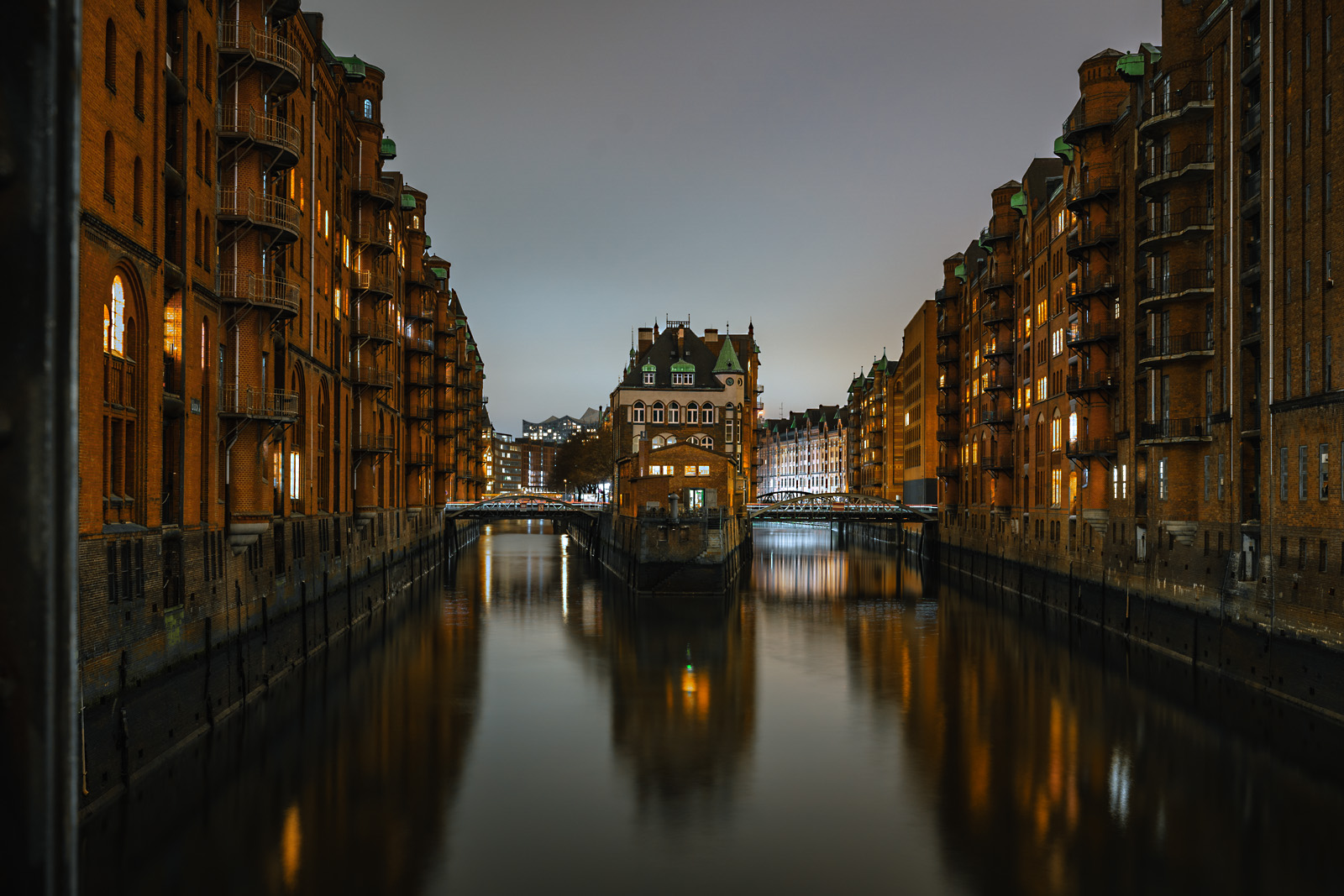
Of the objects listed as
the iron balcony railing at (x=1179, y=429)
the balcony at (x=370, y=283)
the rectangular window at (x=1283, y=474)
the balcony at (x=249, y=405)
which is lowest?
the rectangular window at (x=1283, y=474)

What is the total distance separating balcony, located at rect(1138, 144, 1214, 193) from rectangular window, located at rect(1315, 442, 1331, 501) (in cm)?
1136

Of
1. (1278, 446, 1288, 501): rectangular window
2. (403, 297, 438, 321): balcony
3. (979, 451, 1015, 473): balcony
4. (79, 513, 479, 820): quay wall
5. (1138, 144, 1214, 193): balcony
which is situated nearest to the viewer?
(79, 513, 479, 820): quay wall

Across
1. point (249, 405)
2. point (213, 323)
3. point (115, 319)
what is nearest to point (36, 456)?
point (115, 319)

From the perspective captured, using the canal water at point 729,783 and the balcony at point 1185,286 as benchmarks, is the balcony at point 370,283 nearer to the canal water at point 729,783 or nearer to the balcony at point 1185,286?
the canal water at point 729,783

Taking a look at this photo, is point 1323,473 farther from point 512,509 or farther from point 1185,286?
point 512,509

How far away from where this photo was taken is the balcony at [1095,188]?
134ft

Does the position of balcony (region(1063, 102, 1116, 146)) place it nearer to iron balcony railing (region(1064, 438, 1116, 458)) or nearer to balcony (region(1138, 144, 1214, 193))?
balcony (region(1138, 144, 1214, 193))

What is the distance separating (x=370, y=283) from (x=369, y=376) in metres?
4.75

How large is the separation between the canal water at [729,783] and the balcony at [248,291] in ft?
35.9

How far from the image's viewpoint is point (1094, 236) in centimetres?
4162

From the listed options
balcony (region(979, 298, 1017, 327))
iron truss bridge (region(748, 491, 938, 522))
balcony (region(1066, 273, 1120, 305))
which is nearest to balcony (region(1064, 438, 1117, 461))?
balcony (region(1066, 273, 1120, 305))

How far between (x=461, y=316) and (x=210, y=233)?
73.1 metres

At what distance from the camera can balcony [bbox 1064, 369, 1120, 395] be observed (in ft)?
135

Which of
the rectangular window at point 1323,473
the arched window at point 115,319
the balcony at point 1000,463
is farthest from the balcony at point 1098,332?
the arched window at point 115,319
